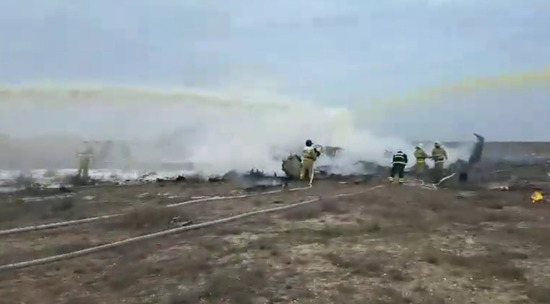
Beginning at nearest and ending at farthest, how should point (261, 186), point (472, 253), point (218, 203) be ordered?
1. point (472, 253)
2. point (218, 203)
3. point (261, 186)

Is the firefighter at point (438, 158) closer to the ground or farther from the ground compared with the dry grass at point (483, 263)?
farther from the ground

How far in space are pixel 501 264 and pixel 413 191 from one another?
9226 mm

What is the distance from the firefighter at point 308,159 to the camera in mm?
22484

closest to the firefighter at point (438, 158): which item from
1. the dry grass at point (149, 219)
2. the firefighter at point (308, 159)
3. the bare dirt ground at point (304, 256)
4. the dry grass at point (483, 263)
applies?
the firefighter at point (308, 159)

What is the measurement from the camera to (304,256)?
10.5m

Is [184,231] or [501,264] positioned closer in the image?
[501,264]

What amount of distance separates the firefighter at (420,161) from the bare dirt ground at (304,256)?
311 inches

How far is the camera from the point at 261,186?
23219mm

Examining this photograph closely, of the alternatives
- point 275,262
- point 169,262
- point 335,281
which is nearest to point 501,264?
point 335,281

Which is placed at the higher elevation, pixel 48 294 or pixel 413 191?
pixel 413 191

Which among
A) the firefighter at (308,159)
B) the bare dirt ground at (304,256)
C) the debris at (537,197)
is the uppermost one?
the firefighter at (308,159)

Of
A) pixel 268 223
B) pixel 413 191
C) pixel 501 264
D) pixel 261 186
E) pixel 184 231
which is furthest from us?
pixel 261 186

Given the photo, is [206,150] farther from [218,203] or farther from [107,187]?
[218,203]

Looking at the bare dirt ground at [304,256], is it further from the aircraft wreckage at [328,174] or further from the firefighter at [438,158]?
the firefighter at [438,158]
